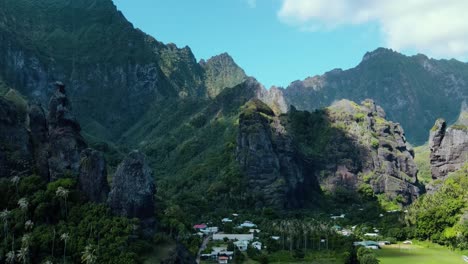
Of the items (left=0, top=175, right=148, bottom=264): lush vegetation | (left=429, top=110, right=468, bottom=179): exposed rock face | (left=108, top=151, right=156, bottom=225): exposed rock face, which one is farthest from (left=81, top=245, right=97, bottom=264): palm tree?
(left=429, top=110, right=468, bottom=179): exposed rock face

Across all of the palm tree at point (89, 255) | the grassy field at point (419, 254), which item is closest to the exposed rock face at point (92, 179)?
the palm tree at point (89, 255)

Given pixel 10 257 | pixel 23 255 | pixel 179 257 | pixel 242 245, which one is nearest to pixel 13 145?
pixel 10 257

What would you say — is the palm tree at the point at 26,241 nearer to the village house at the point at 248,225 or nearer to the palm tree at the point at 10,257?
the palm tree at the point at 10,257

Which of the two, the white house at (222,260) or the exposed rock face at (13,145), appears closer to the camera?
the exposed rock face at (13,145)

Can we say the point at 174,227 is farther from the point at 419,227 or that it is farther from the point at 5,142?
the point at 419,227

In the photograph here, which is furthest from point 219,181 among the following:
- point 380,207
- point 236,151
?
point 380,207

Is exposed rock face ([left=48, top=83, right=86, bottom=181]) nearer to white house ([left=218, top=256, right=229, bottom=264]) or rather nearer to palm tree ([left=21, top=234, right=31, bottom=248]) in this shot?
palm tree ([left=21, top=234, right=31, bottom=248])

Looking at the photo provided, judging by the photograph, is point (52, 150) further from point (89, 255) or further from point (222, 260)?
point (222, 260)
